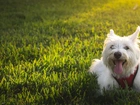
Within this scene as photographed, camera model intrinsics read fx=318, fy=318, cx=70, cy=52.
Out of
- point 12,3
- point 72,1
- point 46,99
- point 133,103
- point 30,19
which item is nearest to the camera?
point 133,103

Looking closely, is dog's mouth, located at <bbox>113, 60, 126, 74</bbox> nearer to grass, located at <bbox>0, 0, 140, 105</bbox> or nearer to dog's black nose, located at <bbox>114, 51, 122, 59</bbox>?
dog's black nose, located at <bbox>114, 51, 122, 59</bbox>

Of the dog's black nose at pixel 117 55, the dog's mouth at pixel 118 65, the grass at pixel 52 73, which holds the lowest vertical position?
the grass at pixel 52 73

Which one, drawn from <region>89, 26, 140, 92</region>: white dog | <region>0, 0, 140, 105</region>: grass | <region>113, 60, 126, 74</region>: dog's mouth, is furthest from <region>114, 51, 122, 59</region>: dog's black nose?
<region>0, 0, 140, 105</region>: grass

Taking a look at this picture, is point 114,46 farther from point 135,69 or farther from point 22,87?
point 22,87

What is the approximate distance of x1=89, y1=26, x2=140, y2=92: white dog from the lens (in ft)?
18.3

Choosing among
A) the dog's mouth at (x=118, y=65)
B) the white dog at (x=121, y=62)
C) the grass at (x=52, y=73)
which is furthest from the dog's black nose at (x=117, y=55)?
the grass at (x=52, y=73)

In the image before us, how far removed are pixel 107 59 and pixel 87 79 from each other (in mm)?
720

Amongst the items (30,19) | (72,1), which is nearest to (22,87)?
(30,19)

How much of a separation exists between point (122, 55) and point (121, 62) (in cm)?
22

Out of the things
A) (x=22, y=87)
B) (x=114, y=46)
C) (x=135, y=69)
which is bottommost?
(x=22, y=87)

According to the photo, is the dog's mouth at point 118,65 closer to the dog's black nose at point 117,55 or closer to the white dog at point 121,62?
the white dog at point 121,62

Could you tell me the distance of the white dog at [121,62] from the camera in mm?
5566

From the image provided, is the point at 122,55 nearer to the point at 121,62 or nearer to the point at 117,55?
the point at 117,55

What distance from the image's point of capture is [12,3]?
2238 centimetres
